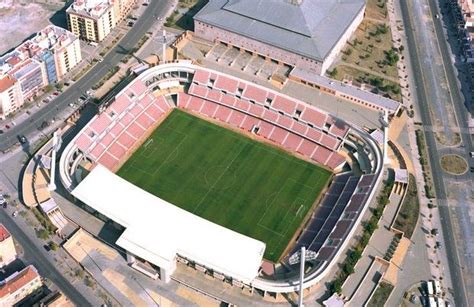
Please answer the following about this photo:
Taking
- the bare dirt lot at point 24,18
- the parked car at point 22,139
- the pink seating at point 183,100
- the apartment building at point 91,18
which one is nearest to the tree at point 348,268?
the pink seating at point 183,100

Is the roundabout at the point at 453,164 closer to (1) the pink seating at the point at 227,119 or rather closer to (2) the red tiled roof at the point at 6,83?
(1) the pink seating at the point at 227,119

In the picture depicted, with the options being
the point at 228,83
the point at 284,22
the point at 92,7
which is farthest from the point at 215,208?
the point at 92,7

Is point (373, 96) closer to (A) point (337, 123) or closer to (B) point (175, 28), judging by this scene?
(A) point (337, 123)

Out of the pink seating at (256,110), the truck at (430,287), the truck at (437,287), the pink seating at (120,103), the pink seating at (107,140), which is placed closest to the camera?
the truck at (430,287)

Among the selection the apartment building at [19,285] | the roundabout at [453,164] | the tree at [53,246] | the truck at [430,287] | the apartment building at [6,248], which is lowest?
the apartment building at [19,285]

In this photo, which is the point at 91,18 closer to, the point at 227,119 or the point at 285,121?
the point at 227,119

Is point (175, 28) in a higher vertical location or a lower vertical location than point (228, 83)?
higher

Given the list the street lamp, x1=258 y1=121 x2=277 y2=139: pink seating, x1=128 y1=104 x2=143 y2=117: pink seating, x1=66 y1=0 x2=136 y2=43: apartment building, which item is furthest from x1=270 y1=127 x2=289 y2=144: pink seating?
x1=66 y1=0 x2=136 y2=43: apartment building
